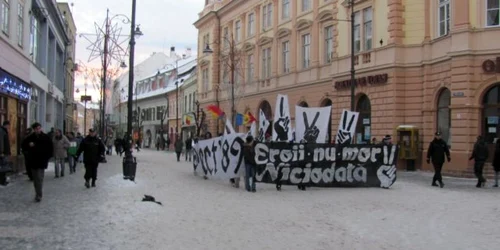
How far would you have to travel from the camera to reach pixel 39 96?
29750mm

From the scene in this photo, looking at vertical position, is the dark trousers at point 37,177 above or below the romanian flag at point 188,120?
below

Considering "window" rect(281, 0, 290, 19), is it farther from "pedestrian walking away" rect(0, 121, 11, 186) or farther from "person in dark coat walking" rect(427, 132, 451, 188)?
"pedestrian walking away" rect(0, 121, 11, 186)

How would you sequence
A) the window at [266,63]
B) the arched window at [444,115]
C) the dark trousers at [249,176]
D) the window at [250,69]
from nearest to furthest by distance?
the dark trousers at [249,176], the arched window at [444,115], the window at [266,63], the window at [250,69]

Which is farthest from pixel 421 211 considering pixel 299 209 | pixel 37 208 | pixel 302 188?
pixel 37 208

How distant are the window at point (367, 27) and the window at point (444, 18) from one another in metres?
4.32

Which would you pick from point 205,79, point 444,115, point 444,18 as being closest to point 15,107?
point 444,115

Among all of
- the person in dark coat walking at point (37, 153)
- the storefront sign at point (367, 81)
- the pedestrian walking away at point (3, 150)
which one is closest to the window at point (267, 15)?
the storefront sign at point (367, 81)

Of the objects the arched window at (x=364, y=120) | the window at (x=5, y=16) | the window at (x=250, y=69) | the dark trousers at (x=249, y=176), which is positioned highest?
the window at (x=250, y=69)

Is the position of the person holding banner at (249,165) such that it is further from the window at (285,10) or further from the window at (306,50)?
the window at (285,10)

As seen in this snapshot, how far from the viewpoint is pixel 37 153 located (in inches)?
485

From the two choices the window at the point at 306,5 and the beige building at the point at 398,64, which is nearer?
the beige building at the point at 398,64

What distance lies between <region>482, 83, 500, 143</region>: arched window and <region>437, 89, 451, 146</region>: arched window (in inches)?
69.8

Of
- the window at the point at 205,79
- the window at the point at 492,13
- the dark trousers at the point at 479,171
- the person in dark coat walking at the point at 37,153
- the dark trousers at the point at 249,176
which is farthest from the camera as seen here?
the window at the point at 205,79

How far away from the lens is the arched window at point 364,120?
99.8 ft
